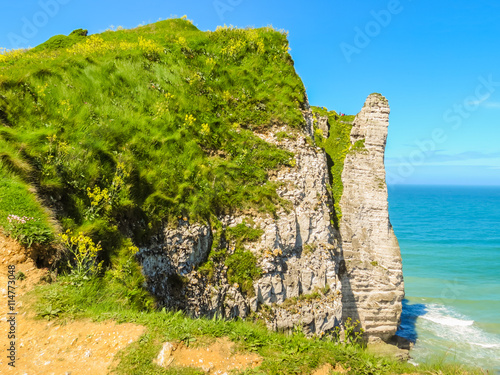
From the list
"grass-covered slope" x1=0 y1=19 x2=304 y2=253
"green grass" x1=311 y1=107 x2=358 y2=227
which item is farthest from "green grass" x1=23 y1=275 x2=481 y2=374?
"green grass" x1=311 y1=107 x2=358 y2=227

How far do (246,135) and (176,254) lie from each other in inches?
291

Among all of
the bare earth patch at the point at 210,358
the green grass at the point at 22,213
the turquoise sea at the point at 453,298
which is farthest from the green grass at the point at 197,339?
the turquoise sea at the point at 453,298

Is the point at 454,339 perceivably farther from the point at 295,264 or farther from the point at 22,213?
the point at 22,213

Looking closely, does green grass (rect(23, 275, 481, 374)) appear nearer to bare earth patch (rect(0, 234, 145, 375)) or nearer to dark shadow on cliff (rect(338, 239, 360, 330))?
bare earth patch (rect(0, 234, 145, 375))

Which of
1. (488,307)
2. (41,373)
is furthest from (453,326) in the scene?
(41,373)

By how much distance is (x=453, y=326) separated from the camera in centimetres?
2781

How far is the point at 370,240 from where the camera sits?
21062 mm

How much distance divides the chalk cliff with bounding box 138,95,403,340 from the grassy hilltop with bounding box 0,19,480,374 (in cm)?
74

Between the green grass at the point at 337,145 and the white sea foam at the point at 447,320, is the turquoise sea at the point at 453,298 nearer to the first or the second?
the white sea foam at the point at 447,320

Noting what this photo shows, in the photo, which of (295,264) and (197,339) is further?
(295,264)

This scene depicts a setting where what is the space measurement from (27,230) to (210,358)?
582 centimetres

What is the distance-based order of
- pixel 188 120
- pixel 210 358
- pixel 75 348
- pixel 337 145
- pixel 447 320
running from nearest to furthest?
pixel 75 348 < pixel 210 358 < pixel 188 120 < pixel 337 145 < pixel 447 320

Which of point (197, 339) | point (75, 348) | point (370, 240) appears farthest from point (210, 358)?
point (370, 240)

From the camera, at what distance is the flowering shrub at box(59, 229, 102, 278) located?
807 centimetres
